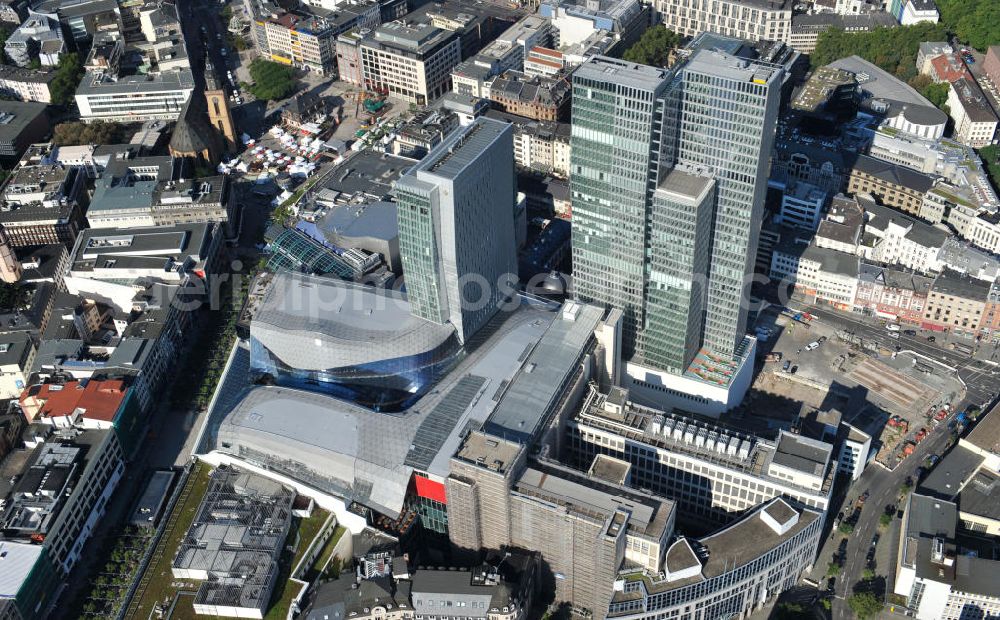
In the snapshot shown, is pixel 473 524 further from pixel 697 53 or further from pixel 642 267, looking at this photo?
pixel 697 53

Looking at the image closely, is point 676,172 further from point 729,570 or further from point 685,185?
point 729,570

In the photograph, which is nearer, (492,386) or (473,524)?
(473,524)

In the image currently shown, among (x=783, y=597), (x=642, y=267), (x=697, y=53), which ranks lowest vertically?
(x=783, y=597)

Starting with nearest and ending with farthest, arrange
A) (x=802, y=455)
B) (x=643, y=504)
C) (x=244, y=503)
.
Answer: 1. (x=643, y=504)
2. (x=802, y=455)
3. (x=244, y=503)

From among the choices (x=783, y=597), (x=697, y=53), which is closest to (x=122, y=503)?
(x=783, y=597)

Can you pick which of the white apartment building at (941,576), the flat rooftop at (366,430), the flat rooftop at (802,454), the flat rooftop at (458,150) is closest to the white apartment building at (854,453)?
the flat rooftop at (802,454)

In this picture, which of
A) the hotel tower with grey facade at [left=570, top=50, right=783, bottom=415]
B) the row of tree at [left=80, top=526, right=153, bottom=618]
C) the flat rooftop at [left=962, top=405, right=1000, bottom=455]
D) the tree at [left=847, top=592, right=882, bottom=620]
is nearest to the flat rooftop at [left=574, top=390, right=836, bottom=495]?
the tree at [left=847, top=592, right=882, bottom=620]

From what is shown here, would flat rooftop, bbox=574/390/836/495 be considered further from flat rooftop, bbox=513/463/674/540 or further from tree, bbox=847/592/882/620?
tree, bbox=847/592/882/620

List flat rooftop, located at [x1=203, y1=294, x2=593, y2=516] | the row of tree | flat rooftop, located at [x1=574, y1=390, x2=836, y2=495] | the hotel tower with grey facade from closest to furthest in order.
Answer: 1. the hotel tower with grey facade
2. the row of tree
3. flat rooftop, located at [x1=574, y1=390, x2=836, y2=495]
4. flat rooftop, located at [x1=203, y1=294, x2=593, y2=516]
